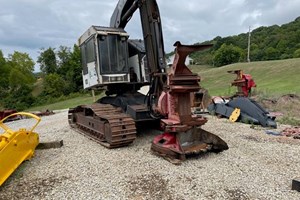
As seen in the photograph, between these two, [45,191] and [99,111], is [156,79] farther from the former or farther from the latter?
[45,191]

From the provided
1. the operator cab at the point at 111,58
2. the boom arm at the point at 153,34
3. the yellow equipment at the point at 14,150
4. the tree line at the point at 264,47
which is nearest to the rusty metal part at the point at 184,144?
the boom arm at the point at 153,34

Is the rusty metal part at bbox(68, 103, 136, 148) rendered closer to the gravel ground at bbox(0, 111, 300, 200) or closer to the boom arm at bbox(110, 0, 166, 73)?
the gravel ground at bbox(0, 111, 300, 200)

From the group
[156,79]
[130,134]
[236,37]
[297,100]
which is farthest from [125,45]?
[236,37]

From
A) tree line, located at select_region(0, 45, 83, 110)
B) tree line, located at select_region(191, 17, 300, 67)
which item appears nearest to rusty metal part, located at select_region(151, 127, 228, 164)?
tree line, located at select_region(0, 45, 83, 110)

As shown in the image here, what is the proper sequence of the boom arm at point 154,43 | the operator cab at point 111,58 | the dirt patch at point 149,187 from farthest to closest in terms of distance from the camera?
the operator cab at point 111,58 < the boom arm at point 154,43 < the dirt patch at point 149,187

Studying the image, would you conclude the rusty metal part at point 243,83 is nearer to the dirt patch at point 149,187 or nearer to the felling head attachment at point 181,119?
the felling head attachment at point 181,119

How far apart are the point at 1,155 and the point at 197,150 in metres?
3.21

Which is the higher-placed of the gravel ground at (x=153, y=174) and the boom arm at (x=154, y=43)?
the boom arm at (x=154, y=43)

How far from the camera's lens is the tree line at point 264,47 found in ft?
188

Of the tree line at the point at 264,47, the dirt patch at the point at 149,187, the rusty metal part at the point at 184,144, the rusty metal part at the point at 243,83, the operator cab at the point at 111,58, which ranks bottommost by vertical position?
the dirt patch at the point at 149,187

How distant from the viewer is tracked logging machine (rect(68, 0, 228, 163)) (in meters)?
5.09

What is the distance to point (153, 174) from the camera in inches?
179

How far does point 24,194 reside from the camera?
406 cm

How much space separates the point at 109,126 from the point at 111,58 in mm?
2033
